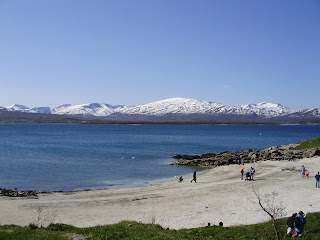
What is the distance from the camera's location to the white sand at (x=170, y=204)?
22.2 m

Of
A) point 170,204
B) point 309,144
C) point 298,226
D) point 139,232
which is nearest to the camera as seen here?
point 139,232

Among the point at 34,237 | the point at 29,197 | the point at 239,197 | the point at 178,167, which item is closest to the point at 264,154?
the point at 178,167

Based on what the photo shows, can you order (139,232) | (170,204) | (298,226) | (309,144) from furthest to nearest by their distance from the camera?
(309,144) < (170,204) < (298,226) < (139,232)

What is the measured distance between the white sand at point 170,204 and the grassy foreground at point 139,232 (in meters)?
3.24

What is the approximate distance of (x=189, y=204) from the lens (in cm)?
2683

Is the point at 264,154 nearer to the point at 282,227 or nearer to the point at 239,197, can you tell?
the point at 239,197

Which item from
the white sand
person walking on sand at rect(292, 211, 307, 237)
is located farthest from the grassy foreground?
the white sand

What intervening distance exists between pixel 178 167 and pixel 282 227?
3695 cm

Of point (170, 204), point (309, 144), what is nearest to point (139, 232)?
point (170, 204)

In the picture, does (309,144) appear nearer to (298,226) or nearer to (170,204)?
(170,204)

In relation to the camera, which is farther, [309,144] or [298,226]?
[309,144]

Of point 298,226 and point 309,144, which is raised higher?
point 309,144

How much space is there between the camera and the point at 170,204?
2716 cm

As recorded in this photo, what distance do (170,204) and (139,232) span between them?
1182cm
